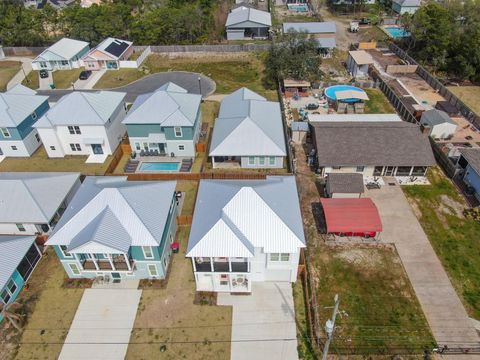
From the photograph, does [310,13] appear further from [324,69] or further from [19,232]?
[19,232]

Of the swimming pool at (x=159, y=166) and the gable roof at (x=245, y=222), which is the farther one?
the swimming pool at (x=159, y=166)

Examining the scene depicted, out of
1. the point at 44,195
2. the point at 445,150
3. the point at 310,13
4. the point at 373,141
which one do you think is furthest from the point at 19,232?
the point at 310,13

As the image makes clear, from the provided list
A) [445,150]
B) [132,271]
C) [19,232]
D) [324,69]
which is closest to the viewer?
[132,271]

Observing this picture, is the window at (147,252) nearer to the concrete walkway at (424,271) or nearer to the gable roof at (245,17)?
the concrete walkway at (424,271)

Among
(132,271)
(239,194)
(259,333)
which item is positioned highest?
(239,194)

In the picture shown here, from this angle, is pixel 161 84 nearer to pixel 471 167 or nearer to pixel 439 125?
pixel 439 125

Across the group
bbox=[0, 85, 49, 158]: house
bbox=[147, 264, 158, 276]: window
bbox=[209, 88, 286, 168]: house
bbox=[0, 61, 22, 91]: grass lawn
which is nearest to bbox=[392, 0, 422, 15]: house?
bbox=[209, 88, 286, 168]: house

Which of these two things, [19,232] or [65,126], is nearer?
[19,232]

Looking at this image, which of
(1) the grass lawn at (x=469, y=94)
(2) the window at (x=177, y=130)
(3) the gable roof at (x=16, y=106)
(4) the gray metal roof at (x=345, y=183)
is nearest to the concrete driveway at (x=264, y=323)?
(4) the gray metal roof at (x=345, y=183)
